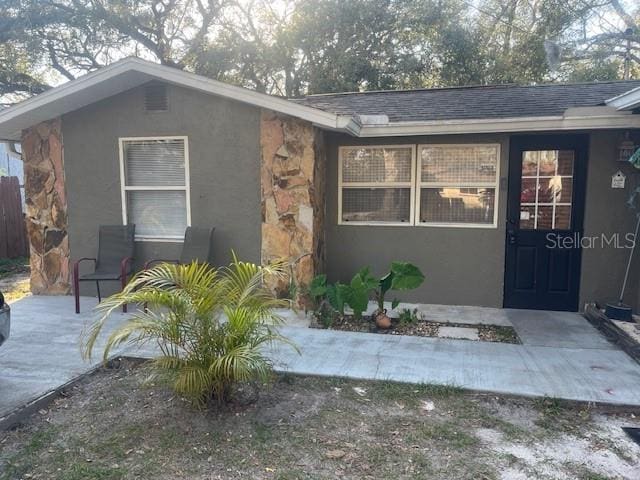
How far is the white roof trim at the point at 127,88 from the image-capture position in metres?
5.14

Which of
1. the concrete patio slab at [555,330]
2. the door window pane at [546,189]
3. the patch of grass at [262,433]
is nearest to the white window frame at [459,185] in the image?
the door window pane at [546,189]

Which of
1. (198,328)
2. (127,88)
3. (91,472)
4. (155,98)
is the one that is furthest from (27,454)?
(127,88)

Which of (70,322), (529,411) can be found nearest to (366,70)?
(70,322)

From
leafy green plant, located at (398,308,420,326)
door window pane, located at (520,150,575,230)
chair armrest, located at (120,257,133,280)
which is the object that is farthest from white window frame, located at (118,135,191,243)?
door window pane, located at (520,150,575,230)

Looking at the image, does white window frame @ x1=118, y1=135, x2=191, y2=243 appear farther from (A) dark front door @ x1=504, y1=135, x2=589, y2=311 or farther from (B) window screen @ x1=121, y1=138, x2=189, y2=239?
(A) dark front door @ x1=504, y1=135, x2=589, y2=311

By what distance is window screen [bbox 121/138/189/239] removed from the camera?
5.99 meters

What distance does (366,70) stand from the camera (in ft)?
48.4

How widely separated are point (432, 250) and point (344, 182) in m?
1.49

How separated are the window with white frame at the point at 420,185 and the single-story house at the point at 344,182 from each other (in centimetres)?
2

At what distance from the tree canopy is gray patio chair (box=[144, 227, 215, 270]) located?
10360mm

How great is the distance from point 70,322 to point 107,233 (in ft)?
4.35

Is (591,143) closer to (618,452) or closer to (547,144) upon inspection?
(547,144)

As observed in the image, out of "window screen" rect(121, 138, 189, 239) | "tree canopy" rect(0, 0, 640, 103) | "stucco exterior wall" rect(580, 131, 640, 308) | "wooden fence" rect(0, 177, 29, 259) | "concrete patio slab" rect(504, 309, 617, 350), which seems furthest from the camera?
"tree canopy" rect(0, 0, 640, 103)

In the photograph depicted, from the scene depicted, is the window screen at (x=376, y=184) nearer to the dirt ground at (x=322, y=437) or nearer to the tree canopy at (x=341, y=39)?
the dirt ground at (x=322, y=437)
